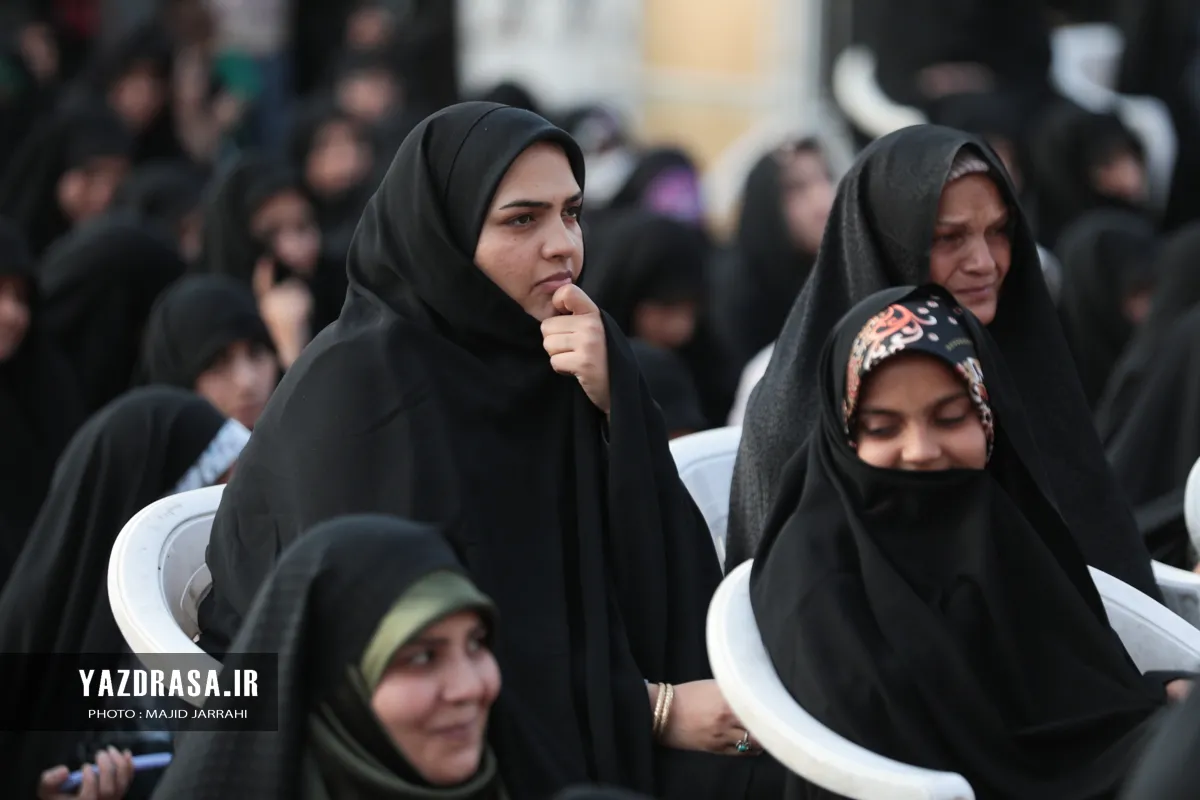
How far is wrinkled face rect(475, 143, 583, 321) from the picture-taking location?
3197 mm

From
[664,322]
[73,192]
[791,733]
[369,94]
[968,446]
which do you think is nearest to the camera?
[791,733]

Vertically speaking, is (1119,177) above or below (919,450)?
below

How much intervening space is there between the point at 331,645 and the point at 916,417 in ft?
2.95

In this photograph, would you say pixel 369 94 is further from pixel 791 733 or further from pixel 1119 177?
pixel 791 733

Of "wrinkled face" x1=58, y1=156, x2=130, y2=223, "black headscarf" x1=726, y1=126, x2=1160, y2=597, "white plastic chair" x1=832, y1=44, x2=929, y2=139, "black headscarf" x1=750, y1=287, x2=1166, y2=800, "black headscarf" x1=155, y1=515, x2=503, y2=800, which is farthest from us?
"white plastic chair" x1=832, y1=44, x2=929, y2=139

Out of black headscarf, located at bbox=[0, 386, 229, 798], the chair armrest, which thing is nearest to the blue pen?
black headscarf, located at bbox=[0, 386, 229, 798]

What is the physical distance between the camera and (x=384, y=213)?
333 cm

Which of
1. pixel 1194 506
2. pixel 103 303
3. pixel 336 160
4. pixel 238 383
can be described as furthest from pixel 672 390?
pixel 336 160

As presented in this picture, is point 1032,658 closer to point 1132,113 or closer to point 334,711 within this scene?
point 334,711

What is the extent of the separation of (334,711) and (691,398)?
2630 mm

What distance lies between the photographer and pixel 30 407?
17.5 feet

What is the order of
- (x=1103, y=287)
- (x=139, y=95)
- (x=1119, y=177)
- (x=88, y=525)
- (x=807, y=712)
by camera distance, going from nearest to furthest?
(x=807, y=712)
(x=88, y=525)
(x=1103, y=287)
(x=1119, y=177)
(x=139, y=95)

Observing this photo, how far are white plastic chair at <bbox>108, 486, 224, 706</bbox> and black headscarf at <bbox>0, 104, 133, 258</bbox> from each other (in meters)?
5.03

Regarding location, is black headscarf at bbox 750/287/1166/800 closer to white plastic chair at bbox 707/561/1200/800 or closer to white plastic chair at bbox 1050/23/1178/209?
white plastic chair at bbox 707/561/1200/800
